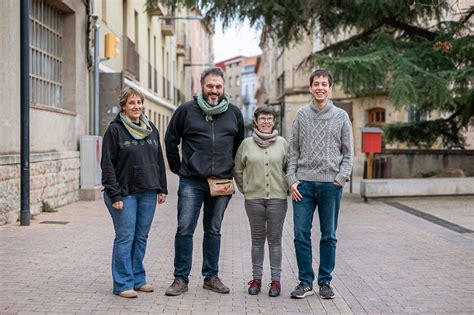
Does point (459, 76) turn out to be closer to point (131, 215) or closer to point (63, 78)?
point (63, 78)

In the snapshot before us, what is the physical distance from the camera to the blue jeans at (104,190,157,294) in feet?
17.3

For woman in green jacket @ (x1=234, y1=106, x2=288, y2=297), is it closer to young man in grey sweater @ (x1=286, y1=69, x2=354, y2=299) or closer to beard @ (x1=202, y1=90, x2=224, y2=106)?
young man in grey sweater @ (x1=286, y1=69, x2=354, y2=299)

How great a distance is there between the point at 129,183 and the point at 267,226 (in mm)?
1262

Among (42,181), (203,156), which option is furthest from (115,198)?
(42,181)

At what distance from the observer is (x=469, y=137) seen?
65.2 ft

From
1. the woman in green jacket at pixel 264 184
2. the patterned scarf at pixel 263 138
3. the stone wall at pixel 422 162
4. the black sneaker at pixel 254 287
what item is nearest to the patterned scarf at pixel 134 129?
the woman in green jacket at pixel 264 184

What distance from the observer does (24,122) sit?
9.08 metres

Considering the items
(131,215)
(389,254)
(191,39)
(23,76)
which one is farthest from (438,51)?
(191,39)

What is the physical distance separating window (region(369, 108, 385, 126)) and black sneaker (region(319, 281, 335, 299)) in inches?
926

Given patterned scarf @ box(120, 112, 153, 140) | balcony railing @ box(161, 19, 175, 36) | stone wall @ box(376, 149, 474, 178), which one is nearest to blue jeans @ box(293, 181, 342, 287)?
patterned scarf @ box(120, 112, 153, 140)

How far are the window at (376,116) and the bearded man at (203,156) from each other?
77.5ft

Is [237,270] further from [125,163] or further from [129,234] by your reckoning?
[125,163]

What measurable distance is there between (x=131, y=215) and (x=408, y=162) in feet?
47.3

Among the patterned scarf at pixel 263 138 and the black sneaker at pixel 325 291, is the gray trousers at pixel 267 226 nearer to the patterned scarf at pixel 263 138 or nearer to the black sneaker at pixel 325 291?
the black sneaker at pixel 325 291
